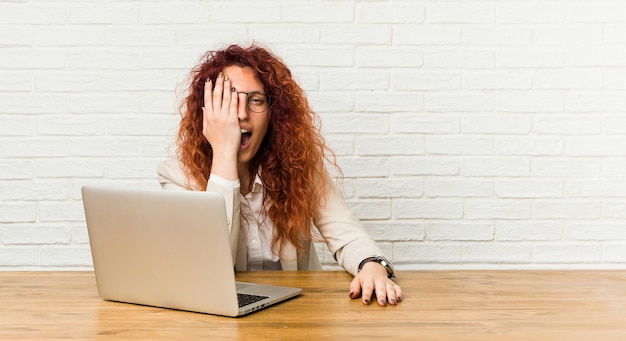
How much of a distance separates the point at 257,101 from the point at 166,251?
0.73m

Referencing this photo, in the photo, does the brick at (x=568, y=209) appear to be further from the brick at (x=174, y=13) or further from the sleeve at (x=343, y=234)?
the brick at (x=174, y=13)

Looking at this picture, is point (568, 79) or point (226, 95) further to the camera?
point (568, 79)

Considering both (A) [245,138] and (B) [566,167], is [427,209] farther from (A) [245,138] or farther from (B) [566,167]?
(A) [245,138]

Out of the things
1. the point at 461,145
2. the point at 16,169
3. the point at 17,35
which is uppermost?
the point at 17,35

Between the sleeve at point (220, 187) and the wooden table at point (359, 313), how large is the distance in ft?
0.65

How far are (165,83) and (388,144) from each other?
2.72 feet

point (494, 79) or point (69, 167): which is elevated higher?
point (494, 79)

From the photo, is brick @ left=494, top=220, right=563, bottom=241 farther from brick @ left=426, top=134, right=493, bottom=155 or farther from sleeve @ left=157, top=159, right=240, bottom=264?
sleeve @ left=157, top=159, right=240, bottom=264

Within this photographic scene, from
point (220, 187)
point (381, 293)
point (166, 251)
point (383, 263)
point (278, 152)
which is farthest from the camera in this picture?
point (278, 152)

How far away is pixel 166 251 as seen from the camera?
1321 mm

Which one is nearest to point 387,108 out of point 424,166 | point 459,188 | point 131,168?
point 424,166

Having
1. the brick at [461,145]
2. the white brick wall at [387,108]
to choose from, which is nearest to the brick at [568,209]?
the white brick wall at [387,108]

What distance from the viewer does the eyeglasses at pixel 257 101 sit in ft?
6.30

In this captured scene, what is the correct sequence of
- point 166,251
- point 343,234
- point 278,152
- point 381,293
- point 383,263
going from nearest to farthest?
1. point 166,251
2. point 381,293
3. point 383,263
4. point 343,234
5. point 278,152
